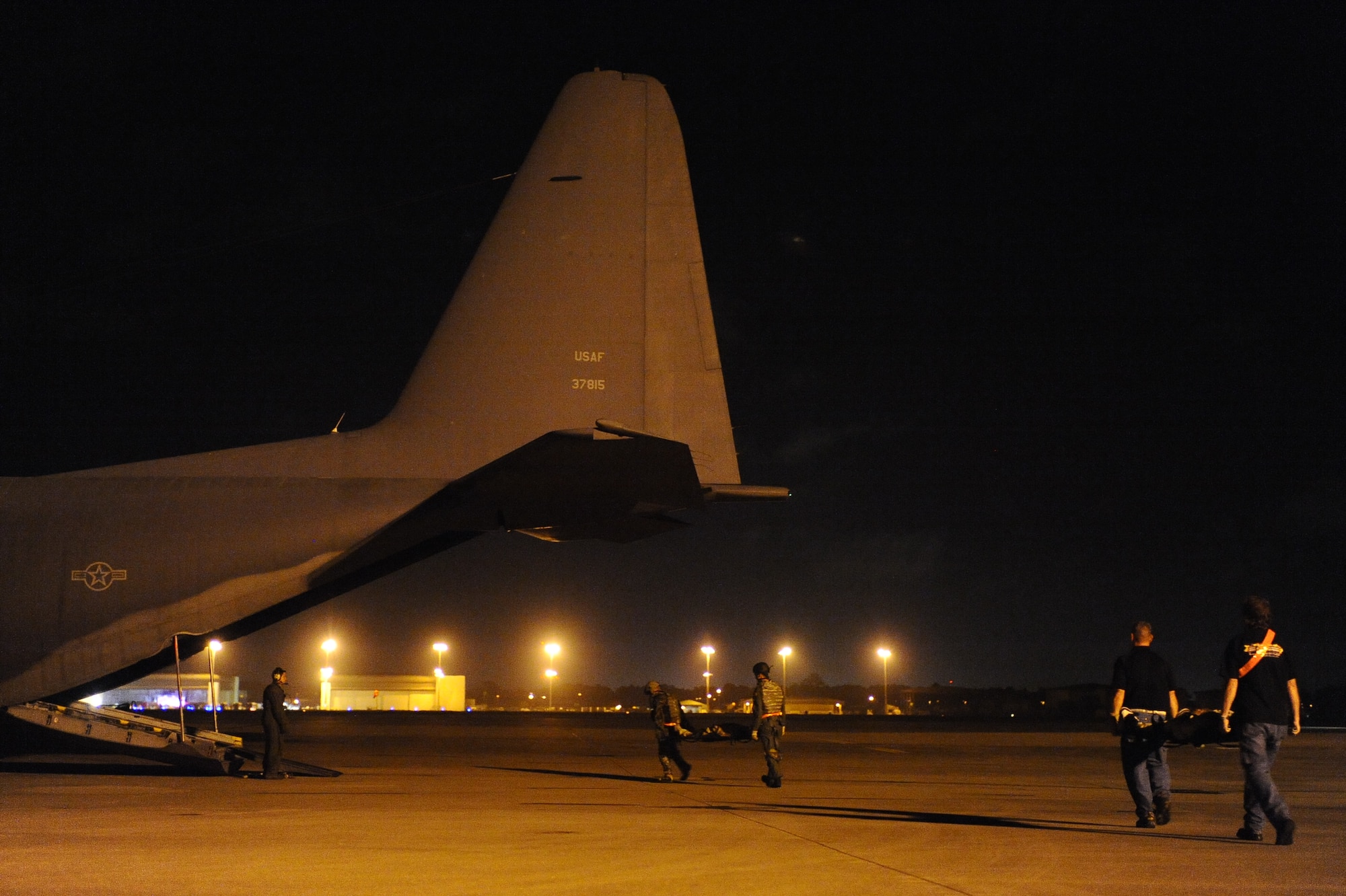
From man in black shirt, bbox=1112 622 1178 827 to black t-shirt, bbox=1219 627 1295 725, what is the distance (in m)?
0.83

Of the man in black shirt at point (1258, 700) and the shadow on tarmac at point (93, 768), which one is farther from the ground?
the man in black shirt at point (1258, 700)

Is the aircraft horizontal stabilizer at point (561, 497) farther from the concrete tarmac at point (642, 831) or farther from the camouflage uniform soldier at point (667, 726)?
the concrete tarmac at point (642, 831)

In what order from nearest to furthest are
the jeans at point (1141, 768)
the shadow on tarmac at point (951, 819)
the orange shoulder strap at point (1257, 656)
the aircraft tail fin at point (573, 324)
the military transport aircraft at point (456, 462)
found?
1. the orange shoulder strap at point (1257, 656)
2. the shadow on tarmac at point (951, 819)
3. the jeans at point (1141, 768)
4. the military transport aircraft at point (456, 462)
5. the aircraft tail fin at point (573, 324)

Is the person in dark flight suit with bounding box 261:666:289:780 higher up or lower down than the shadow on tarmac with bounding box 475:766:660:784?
higher up

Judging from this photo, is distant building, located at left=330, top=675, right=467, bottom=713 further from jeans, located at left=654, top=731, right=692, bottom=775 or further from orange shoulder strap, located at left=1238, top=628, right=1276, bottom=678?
orange shoulder strap, located at left=1238, top=628, right=1276, bottom=678

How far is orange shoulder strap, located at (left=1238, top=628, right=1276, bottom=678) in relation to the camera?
9.64 m

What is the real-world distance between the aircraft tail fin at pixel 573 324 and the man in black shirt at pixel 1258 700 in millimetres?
7155

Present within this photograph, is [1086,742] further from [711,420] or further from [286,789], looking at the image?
[286,789]

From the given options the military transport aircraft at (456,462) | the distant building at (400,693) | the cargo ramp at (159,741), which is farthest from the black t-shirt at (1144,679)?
the distant building at (400,693)

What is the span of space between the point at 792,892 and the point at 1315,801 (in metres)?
9.56

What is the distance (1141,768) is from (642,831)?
4.54 meters

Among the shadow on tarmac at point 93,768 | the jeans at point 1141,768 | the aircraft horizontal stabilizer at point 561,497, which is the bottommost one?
the shadow on tarmac at point 93,768

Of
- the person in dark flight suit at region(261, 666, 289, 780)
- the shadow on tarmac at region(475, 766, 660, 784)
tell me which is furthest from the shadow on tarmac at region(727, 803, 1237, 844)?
the person in dark flight suit at region(261, 666, 289, 780)

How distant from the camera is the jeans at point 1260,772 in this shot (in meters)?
9.29
